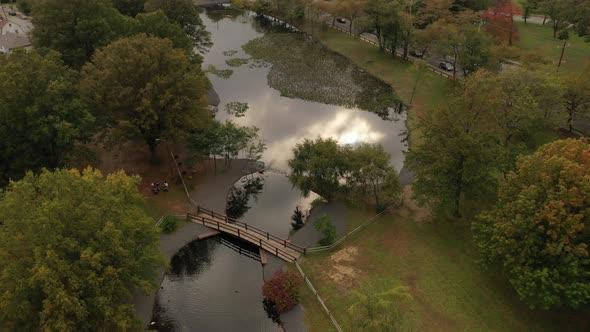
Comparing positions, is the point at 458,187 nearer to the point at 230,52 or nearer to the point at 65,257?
the point at 65,257

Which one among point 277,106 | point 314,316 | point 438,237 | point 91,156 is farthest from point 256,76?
point 314,316

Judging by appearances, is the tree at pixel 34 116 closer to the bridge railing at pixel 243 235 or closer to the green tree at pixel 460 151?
the bridge railing at pixel 243 235

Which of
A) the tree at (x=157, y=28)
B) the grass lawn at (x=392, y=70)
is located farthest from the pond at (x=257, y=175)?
the tree at (x=157, y=28)

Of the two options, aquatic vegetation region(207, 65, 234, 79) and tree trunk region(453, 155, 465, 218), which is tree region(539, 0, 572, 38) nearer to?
tree trunk region(453, 155, 465, 218)

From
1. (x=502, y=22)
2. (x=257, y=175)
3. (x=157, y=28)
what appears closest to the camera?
(x=257, y=175)

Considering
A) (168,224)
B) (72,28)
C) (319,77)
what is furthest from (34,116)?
(319,77)
